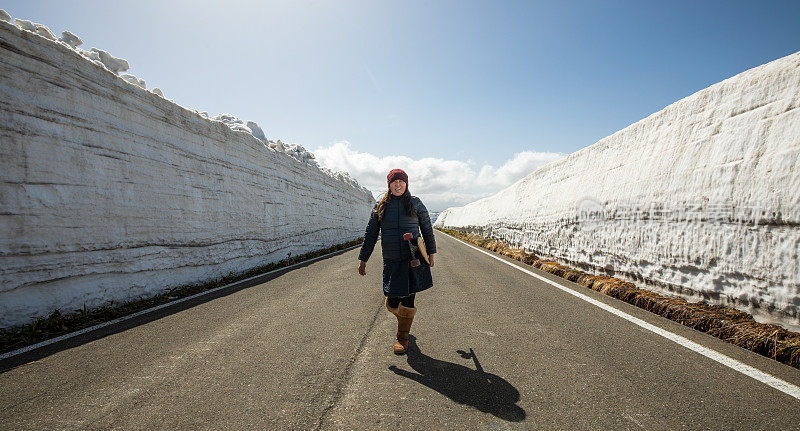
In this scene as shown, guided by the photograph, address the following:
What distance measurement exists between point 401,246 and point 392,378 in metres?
1.25

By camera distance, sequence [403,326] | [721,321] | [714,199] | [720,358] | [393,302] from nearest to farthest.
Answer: [720,358], [403,326], [721,321], [393,302], [714,199]

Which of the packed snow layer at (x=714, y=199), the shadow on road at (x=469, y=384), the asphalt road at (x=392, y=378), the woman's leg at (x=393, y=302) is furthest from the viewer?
the woman's leg at (x=393, y=302)

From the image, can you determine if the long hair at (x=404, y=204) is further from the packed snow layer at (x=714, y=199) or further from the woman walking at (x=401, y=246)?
the packed snow layer at (x=714, y=199)

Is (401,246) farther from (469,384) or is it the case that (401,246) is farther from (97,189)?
(97,189)

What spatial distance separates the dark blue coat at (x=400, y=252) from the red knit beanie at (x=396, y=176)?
217 mm

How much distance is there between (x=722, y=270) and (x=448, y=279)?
401 cm

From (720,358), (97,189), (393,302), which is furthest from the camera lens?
(97,189)

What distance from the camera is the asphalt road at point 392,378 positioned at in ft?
6.31

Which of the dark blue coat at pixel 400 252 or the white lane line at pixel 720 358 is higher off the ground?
the dark blue coat at pixel 400 252

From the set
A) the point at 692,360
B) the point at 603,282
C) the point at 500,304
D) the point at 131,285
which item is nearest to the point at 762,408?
the point at 692,360

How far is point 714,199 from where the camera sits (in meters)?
3.81

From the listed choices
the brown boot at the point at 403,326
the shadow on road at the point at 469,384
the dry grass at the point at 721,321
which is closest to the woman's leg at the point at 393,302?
the brown boot at the point at 403,326

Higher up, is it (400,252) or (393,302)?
(400,252)

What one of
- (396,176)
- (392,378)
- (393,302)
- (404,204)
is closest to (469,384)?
(392,378)
